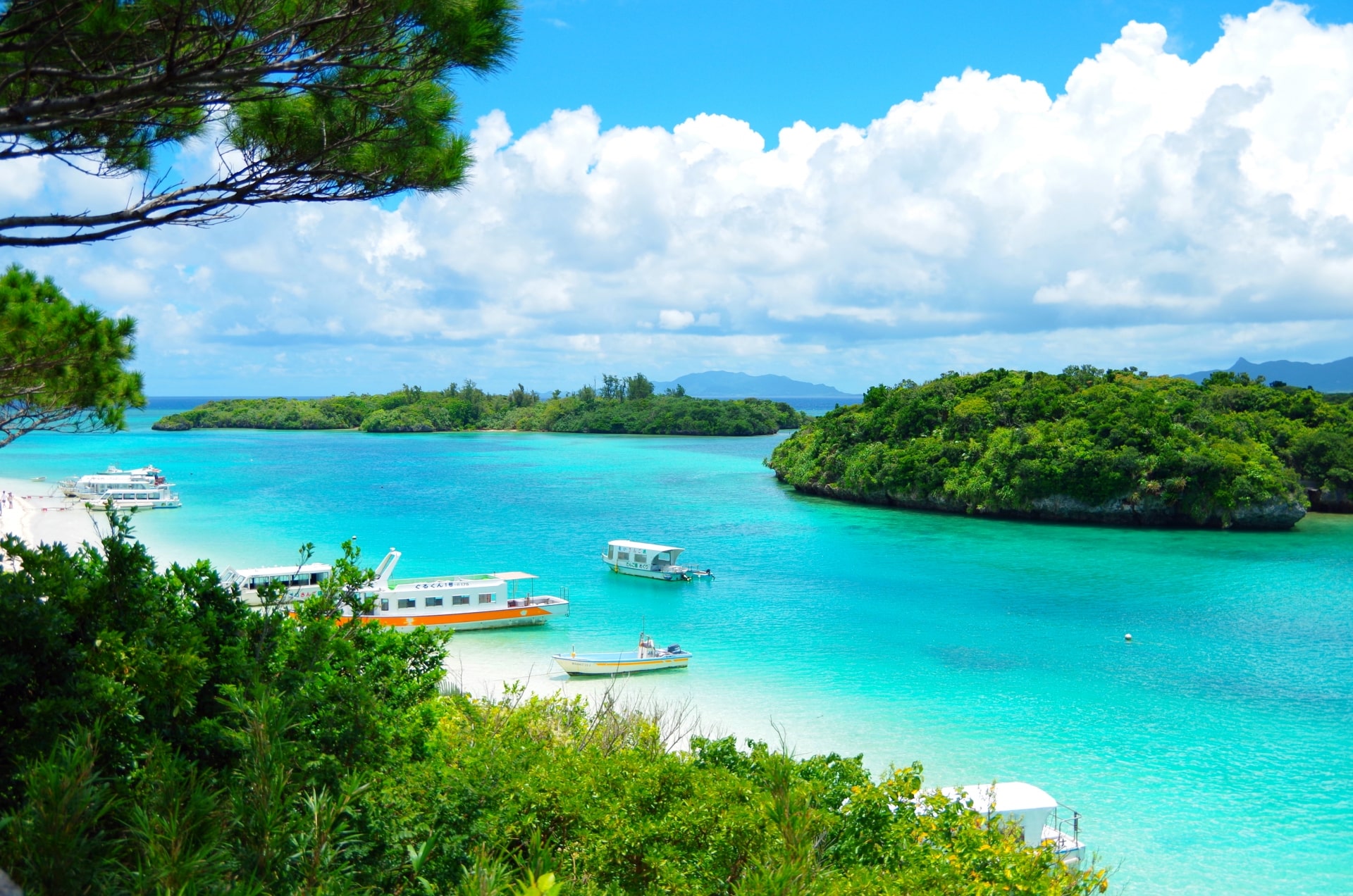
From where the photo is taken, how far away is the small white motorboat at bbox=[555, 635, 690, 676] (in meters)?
18.5

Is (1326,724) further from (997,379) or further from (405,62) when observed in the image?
(997,379)

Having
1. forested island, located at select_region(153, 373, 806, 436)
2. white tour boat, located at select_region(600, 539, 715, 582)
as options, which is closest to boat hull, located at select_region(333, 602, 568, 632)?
white tour boat, located at select_region(600, 539, 715, 582)

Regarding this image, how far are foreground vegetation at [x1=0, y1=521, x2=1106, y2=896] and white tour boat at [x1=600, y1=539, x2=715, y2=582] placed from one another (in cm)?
2095

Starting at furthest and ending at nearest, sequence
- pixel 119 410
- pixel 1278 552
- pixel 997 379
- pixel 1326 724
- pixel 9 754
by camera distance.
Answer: pixel 997 379, pixel 1278 552, pixel 1326 724, pixel 119 410, pixel 9 754

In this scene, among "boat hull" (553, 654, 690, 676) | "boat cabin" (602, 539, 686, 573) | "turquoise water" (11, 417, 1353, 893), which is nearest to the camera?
"turquoise water" (11, 417, 1353, 893)

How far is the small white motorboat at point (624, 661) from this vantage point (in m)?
18.5

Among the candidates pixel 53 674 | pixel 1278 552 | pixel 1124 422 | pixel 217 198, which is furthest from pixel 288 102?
pixel 1124 422

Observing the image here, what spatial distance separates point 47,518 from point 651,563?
27926 mm

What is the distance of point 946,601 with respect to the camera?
26.1 meters

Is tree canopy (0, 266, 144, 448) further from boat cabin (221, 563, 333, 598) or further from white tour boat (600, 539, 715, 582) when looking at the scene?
white tour boat (600, 539, 715, 582)

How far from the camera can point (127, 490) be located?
42750mm

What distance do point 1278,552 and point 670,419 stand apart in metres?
86.6

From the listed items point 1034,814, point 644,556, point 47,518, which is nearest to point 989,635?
point 644,556

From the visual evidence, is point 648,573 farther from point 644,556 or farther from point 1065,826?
point 1065,826
